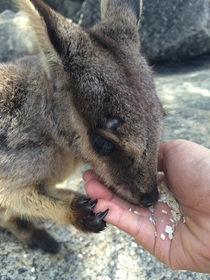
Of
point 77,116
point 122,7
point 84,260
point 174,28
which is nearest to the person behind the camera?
point 77,116

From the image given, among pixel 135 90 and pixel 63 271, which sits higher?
pixel 135 90

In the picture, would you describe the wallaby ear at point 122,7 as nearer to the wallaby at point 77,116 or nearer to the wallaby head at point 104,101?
the wallaby at point 77,116

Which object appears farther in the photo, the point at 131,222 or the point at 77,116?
the point at 131,222

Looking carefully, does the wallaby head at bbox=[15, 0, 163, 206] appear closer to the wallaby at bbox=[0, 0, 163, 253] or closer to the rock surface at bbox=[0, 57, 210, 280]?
the wallaby at bbox=[0, 0, 163, 253]

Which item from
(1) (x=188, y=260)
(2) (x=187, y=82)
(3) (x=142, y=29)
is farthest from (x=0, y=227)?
(3) (x=142, y=29)

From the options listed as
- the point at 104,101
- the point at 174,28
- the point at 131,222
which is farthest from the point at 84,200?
the point at 174,28

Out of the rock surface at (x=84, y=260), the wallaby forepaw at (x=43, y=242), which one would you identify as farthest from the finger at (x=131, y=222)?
the wallaby forepaw at (x=43, y=242)

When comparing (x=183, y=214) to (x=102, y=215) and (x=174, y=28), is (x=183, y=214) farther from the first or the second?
(x=174, y=28)

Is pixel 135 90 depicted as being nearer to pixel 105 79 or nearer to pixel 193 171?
pixel 105 79
